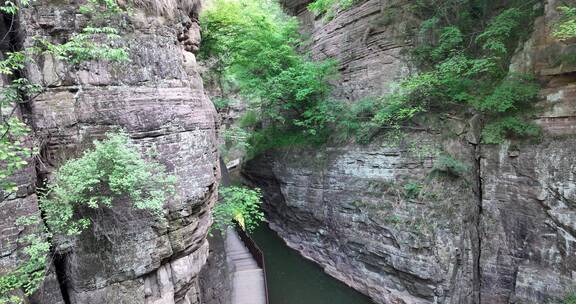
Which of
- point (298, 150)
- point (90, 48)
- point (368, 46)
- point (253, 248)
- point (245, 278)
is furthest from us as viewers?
Answer: point (298, 150)

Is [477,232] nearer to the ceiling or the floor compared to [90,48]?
nearer to the floor

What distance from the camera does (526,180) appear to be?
27.4 feet

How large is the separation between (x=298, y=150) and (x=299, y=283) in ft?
19.4

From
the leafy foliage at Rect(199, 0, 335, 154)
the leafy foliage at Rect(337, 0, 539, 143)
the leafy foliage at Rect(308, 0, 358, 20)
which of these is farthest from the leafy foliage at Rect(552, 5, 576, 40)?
the leafy foliage at Rect(308, 0, 358, 20)

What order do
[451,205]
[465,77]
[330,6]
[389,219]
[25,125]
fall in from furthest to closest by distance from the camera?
[330,6] < [389,219] < [465,77] < [451,205] < [25,125]

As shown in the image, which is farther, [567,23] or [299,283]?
[299,283]

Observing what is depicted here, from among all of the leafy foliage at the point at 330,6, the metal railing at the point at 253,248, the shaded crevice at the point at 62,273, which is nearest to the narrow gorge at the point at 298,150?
the shaded crevice at the point at 62,273

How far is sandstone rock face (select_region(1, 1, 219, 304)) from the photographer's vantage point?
4.72m

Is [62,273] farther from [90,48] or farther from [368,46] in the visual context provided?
[368,46]

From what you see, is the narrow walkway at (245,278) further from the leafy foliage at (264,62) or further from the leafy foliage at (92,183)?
the leafy foliage at (92,183)

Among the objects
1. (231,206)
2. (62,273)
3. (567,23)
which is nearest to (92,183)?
(62,273)

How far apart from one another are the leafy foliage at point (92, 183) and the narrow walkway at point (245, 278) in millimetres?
7045

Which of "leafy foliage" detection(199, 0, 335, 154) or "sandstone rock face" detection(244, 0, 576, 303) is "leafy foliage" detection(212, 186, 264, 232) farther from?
"leafy foliage" detection(199, 0, 335, 154)

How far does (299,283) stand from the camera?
12.7 metres
